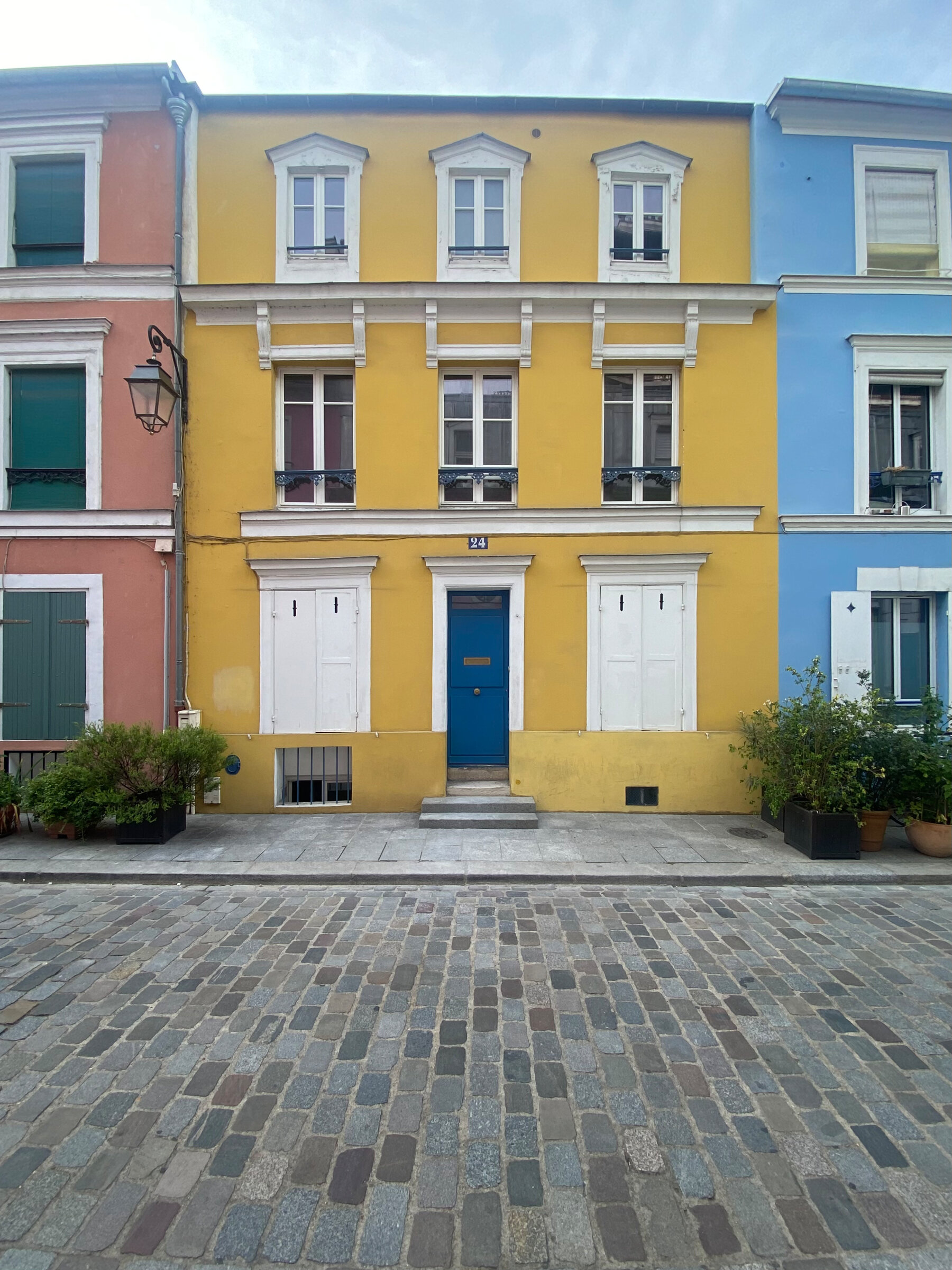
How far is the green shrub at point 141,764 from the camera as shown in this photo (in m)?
6.39

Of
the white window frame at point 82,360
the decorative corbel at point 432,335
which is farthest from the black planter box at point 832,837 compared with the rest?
the white window frame at point 82,360

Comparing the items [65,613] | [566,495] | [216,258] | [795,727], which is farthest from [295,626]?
[795,727]

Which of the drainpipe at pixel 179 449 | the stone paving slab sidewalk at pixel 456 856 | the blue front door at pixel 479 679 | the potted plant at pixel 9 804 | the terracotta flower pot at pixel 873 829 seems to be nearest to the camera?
the stone paving slab sidewalk at pixel 456 856

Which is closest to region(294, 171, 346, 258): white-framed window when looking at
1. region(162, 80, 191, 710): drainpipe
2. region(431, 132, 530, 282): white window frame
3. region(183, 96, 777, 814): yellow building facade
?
region(183, 96, 777, 814): yellow building facade

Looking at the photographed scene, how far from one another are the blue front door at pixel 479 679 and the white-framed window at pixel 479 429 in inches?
56.6

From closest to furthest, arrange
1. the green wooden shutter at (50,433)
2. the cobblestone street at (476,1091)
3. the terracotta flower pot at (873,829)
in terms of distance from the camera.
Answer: the cobblestone street at (476,1091) < the terracotta flower pot at (873,829) < the green wooden shutter at (50,433)

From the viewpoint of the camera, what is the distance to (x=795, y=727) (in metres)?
6.64

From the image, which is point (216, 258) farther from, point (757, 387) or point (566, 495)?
point (757, 387)

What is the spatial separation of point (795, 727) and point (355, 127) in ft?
32.3

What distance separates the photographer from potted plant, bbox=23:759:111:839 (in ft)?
20.9

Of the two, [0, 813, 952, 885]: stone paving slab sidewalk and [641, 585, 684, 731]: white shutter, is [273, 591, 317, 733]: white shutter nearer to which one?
[0, 813, 952, 885]: stone paving slab sidewalk

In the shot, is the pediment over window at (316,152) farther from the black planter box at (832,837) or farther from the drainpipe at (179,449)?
the black planter box at (832,837)

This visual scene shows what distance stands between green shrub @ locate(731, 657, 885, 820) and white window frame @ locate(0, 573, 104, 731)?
8858 millimetres

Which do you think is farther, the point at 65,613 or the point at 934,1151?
the point at 65,613
